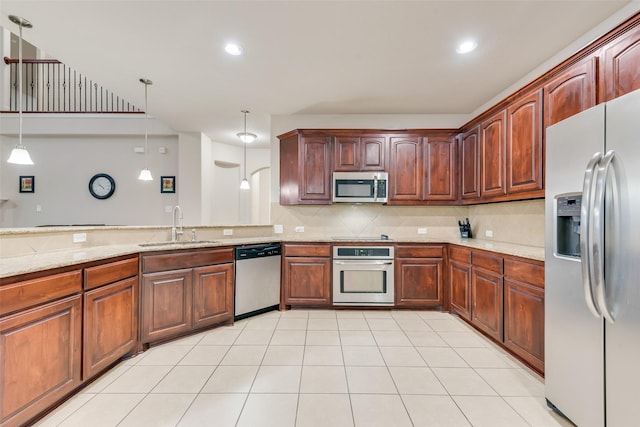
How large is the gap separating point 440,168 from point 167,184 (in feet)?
16.7

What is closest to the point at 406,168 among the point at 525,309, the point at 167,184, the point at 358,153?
the point at 358,153

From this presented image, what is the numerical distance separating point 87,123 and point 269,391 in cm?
605

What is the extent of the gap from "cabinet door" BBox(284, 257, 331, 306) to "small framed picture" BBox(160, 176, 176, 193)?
3.54 m

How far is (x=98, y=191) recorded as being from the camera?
551 centimetres

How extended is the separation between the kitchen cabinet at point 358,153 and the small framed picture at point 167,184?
370 centimetres

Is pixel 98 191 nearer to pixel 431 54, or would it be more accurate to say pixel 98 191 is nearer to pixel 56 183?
pixel 56 183

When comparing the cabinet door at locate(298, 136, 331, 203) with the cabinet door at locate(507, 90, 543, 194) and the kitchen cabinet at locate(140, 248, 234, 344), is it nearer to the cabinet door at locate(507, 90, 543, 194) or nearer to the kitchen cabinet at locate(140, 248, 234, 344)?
the kitchen cabinet at locate(140, 248, 234, 344)

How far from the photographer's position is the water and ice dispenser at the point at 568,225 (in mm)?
1510

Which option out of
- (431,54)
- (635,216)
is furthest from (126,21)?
(635,216)

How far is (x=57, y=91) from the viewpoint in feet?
18.8

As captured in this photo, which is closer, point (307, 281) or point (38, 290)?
point (38, 290)

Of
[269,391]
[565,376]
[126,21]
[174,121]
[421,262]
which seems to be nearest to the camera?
[565,376]

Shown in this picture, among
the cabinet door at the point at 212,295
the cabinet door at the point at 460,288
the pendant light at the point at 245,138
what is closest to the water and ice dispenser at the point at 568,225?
the cabinet door at the point at 460,288

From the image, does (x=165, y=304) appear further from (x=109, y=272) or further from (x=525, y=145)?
(x=525, y=145)
